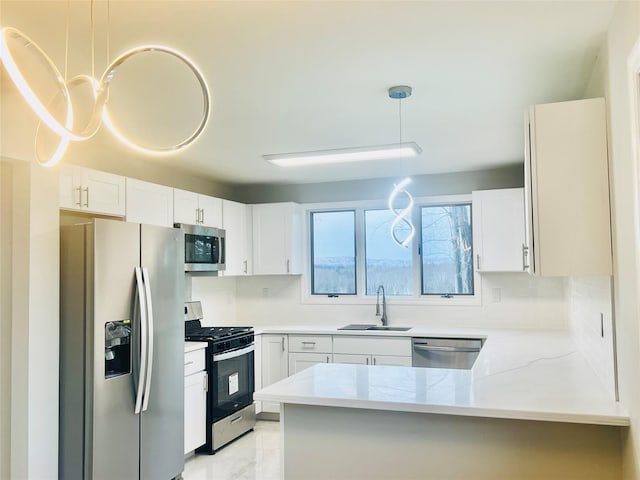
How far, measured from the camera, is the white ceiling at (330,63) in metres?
2.01

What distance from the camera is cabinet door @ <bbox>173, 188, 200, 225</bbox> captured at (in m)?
4.43

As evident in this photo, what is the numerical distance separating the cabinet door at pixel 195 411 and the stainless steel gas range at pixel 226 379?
5 cm

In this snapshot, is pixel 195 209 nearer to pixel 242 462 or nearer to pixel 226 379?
pixel 226 379

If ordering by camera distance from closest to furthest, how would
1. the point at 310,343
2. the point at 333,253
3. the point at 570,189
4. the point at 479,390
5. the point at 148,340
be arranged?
1. the point at 570,189
2. the point at 479,390
3. the point at 148,340
4. the point at 310,343
5. the point at 333,253

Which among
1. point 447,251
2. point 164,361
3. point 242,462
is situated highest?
point 447,251

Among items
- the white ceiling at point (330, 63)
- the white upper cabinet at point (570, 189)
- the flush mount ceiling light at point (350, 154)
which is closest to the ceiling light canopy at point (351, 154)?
the flush mount ceiling light at point (350, 154)

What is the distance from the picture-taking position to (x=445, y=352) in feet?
15.2

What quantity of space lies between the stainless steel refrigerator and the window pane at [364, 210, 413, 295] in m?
2.51

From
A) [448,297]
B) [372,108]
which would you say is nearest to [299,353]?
[448,297]

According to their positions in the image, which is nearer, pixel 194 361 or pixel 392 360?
pixel 194 361

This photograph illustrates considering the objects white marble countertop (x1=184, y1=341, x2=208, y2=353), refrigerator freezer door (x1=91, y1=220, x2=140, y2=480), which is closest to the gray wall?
white marble countertop (x1=184, y1=341, x2=208, y2=353)

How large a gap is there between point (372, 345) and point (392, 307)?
0.71 m

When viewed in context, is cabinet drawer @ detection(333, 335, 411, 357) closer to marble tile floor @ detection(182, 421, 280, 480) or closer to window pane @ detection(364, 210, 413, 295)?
window pane @ detection(364, 210, 413, 295)

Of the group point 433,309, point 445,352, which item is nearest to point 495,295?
point 433,309
